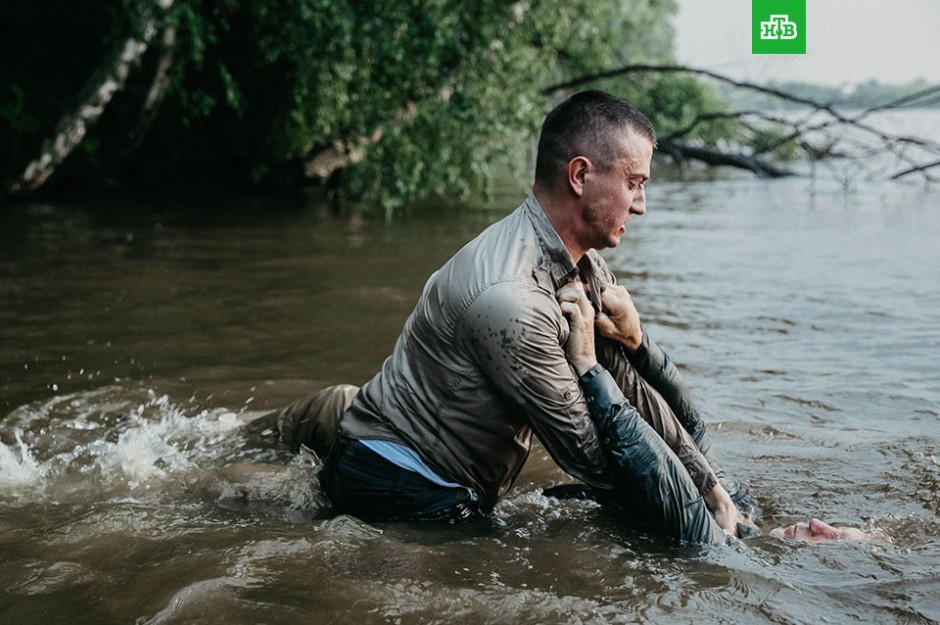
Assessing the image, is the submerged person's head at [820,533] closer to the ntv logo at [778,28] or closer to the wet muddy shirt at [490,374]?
the wet muddy shirt at [490,374]

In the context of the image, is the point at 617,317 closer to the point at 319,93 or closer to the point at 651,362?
the point at 651,362

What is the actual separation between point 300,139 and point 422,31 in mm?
4125

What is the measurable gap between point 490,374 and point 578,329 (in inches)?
14.8

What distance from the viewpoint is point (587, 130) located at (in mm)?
3568

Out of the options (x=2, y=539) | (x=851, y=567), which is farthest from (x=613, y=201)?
(x=2, y=539)

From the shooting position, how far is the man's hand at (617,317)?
3.97m

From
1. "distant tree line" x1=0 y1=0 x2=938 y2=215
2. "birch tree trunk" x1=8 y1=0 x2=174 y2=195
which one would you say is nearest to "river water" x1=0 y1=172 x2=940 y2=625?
"birch tree trunk" x1=8 y1=0 x2=174 y2=195

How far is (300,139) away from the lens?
14570 mm

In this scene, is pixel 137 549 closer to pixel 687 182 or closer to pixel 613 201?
pixel 613 201

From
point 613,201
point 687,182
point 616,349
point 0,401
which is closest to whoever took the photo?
point 613,201


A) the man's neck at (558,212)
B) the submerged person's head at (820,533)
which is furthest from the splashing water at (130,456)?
the submerged person's head at (820,533)

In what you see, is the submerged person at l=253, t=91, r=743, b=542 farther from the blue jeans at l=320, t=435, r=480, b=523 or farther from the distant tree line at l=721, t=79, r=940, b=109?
the distant tree line at l=721, t=79, r=940, b=109

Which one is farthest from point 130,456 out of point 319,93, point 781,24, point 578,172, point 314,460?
point 781,24

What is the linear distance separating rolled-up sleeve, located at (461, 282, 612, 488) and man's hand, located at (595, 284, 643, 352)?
0.45 m
